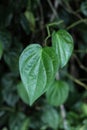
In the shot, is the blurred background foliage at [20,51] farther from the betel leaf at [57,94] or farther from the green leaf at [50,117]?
the betel leaf at [57,94]

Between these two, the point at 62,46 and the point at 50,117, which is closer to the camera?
the point at 62,46

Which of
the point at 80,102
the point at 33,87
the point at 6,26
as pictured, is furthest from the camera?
the point at 80,102

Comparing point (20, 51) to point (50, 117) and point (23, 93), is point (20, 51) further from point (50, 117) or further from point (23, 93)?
point (50, 117)

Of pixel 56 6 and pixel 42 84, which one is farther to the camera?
pixel 56 6

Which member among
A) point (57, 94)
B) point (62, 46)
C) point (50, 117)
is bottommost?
point (50, 117)

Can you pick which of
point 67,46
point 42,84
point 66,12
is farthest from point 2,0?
point 42,84

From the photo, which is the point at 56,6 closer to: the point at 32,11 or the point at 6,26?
the point at 32,11

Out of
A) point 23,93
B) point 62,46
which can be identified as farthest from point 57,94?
point 62,46
